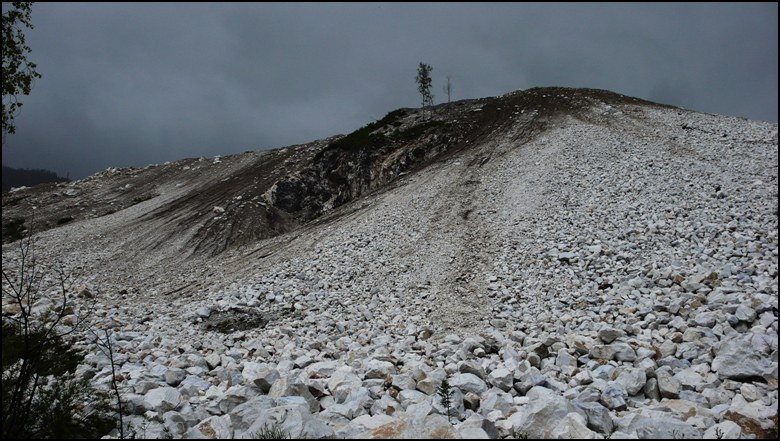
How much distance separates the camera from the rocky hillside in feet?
19.5

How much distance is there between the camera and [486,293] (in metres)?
11.6

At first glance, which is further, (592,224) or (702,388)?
(592,224)

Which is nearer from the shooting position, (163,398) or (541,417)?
(541,417)

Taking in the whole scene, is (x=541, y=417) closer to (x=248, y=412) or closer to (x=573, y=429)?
(x=573, y=429)

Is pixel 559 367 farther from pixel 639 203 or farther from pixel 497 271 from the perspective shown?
pixel 639 203

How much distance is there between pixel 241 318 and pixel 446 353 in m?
7.17

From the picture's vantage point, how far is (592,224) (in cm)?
1384

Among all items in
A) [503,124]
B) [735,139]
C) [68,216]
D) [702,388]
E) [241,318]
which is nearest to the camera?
[702,388]

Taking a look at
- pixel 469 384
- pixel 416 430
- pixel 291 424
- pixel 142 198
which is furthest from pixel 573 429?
pixel 142 198

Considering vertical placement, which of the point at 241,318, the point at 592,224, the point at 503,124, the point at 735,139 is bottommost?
the point at 241,318

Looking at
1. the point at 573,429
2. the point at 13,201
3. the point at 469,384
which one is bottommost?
the point at 573,429

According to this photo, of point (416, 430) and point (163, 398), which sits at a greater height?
point (163, 398)

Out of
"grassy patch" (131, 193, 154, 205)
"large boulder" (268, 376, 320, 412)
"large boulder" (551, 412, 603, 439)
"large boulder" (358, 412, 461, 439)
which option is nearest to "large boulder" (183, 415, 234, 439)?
"large boulder" (268, 376, 320, 412)

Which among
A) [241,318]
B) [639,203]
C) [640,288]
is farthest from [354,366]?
[639,203]
